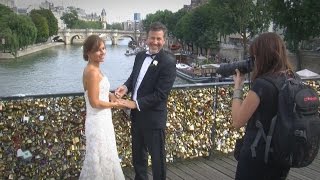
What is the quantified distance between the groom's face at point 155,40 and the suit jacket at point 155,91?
0.06 metres

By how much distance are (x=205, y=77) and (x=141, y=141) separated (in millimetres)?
38204

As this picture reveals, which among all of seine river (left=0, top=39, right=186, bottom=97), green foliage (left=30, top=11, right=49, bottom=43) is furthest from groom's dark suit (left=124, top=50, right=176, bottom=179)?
green foliage (left=30, top=11, right=49, bottom=43)

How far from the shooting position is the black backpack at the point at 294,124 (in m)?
2.88

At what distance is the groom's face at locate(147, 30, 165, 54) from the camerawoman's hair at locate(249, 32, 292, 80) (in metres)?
1.37

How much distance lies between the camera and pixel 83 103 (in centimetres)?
532

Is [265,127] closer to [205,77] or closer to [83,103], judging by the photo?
[83,103]

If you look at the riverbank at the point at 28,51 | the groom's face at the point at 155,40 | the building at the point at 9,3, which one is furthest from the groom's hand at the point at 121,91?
the building at the point at 9,3

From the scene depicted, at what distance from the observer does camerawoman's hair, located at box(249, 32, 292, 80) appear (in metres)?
3.03

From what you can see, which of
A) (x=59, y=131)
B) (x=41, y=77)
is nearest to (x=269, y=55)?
(x=59, y=131)

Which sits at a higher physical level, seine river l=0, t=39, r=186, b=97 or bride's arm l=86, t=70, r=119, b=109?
bride's arm l=86, t=70, r=119, b=109

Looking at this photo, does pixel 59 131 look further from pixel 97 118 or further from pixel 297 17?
pixel 297 17

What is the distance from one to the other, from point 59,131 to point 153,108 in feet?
4.76

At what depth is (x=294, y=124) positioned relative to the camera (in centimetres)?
288

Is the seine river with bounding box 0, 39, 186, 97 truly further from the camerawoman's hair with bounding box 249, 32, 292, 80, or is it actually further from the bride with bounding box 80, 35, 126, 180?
the camerawoman's hair with bounding box 249, 32, 292, 80
